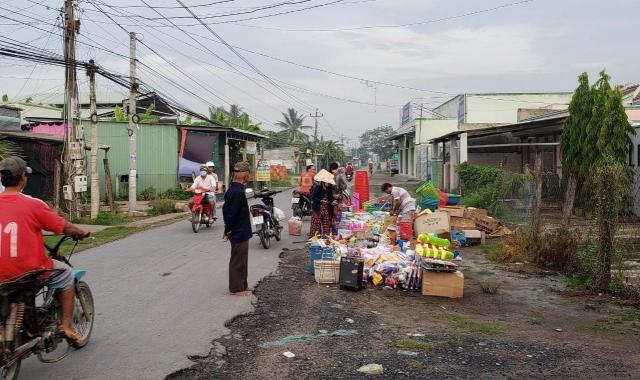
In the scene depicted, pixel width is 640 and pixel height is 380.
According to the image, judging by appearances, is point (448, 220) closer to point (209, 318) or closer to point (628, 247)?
point (628, 247)

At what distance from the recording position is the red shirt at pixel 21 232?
4.64 meters

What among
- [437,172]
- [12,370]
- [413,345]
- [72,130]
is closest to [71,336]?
[12,370]

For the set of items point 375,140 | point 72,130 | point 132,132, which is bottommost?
point 72,130

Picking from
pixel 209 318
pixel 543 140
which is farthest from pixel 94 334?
pixel 543 140

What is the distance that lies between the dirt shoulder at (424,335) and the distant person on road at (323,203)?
147 inches

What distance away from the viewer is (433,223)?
13.6 metres

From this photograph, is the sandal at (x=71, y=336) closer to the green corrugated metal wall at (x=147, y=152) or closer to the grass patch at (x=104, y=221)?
the grass patch at (x=104, y=221)

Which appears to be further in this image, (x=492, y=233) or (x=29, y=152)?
(x=29, y=152)

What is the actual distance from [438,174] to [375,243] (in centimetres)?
2629

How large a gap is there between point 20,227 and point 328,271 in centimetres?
518

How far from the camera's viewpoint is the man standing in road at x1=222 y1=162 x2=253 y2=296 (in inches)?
329

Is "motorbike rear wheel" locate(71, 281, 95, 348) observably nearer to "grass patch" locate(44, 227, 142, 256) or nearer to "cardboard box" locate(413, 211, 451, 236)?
"grass patch" locate(44, 227, 142, 256)

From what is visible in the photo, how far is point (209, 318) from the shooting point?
277 inches

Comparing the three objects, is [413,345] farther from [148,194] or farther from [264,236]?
[148,194]
